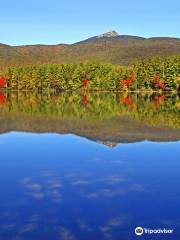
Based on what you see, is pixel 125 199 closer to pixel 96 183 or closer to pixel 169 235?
pixel 96 183

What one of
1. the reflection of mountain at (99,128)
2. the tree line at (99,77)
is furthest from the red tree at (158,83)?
the reflection of mountain at (99,128)

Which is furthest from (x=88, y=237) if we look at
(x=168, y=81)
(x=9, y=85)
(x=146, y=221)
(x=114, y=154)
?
(x=9, y=85)

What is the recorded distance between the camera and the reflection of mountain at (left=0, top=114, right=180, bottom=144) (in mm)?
44562

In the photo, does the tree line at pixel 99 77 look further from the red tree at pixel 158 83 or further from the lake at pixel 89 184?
the lake at pixel 89 184

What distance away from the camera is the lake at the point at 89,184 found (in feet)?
60.3

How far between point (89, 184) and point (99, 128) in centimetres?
2733

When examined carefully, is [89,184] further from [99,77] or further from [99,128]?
[99,77]

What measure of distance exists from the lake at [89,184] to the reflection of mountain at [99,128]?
17 cm

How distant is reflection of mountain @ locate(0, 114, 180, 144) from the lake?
0.17 m

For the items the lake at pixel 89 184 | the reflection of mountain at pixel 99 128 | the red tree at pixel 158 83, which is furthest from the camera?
the red tree at pixel 158 83

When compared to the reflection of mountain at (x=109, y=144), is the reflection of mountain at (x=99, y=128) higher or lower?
lower

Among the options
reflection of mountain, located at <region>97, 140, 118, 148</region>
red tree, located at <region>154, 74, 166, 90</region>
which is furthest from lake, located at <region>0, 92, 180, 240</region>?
red tree, located at <region>154, 74, 166, 90</region>

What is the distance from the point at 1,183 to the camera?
25719mm

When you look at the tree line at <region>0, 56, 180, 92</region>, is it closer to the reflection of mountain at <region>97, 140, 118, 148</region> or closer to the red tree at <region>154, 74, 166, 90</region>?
the red tree at <region>154, 74, 166, 90</region>
